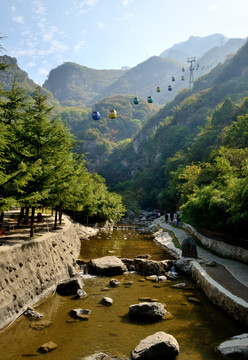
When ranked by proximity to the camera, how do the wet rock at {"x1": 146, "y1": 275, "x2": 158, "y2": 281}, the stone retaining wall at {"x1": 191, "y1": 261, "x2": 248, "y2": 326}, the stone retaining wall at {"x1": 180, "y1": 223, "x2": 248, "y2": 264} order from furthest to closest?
1. the stone retaining wall at {"x1": 180, "y1": 223, "x2": 248, "y2": 264}
2. the wet rock at {"x1": 146, "y1": 275, "x2": 158, "y2": 281}
3. the stone retaining wall at {"x1": 191, "y1": 261, "x2": 248, "y2": 326}

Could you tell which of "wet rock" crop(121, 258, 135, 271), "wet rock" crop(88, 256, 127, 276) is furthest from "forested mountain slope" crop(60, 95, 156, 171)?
"wet rock" crop(88, 256, 127, 276)

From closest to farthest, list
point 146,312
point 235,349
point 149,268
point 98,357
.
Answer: point 98,357
point 235,349
point 146,312
point 149,268

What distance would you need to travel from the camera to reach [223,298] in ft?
36.2

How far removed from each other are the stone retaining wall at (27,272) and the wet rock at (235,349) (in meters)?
7.81

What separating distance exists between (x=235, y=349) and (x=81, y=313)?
242 inches

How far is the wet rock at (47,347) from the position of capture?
313 inches

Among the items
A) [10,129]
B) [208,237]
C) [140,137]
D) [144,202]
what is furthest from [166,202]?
[140,137]

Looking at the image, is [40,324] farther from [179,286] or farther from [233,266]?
[233,266]

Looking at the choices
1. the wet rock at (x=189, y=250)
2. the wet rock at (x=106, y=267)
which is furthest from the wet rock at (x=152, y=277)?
the wet rock at (x=189, y=250)

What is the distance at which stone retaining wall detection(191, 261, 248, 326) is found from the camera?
9672mm

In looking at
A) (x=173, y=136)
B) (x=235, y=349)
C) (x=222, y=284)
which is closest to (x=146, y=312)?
(x=235, y=349)

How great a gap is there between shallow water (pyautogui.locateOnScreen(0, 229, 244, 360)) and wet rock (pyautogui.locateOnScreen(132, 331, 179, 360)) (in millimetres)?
301

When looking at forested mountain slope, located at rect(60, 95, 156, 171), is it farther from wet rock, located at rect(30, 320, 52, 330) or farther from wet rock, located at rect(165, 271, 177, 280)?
wet rock, located at rect(30, 320, 52, 330)

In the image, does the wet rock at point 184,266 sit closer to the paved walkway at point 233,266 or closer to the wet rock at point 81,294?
the paved walkway at point 233,266
